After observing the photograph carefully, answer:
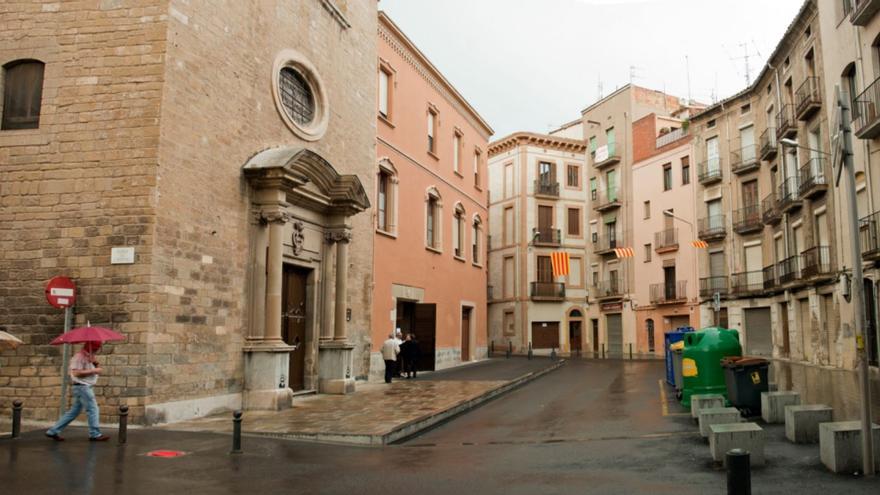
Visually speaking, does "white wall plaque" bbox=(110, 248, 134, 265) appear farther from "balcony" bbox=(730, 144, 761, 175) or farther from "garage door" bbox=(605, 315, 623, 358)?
"garage door" bbox=(605, 315, 623, 358)

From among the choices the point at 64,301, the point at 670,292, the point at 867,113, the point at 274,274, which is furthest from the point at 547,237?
the point at 64,301

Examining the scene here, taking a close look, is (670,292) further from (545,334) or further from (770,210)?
(545,334)

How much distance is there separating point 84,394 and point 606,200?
4025 cm

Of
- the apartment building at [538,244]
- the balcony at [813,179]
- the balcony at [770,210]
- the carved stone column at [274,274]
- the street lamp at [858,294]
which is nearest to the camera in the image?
the street lamp at [858,294]

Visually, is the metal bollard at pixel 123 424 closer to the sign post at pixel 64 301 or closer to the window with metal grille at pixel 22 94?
the sign post at pixel 64 301

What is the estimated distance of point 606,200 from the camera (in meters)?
46.4

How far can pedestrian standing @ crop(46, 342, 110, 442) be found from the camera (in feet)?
31.3

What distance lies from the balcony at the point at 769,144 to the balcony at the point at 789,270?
17.1 ft

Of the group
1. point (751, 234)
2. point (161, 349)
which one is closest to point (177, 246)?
point (161, 349)

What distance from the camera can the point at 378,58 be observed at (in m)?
21.7

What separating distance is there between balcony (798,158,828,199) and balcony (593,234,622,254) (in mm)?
17418

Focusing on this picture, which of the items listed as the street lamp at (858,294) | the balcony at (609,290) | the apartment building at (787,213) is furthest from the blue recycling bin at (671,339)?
the balcony at (609,290)

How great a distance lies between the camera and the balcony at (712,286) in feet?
121

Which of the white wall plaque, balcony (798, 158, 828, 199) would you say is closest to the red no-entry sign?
the white wall plaque
